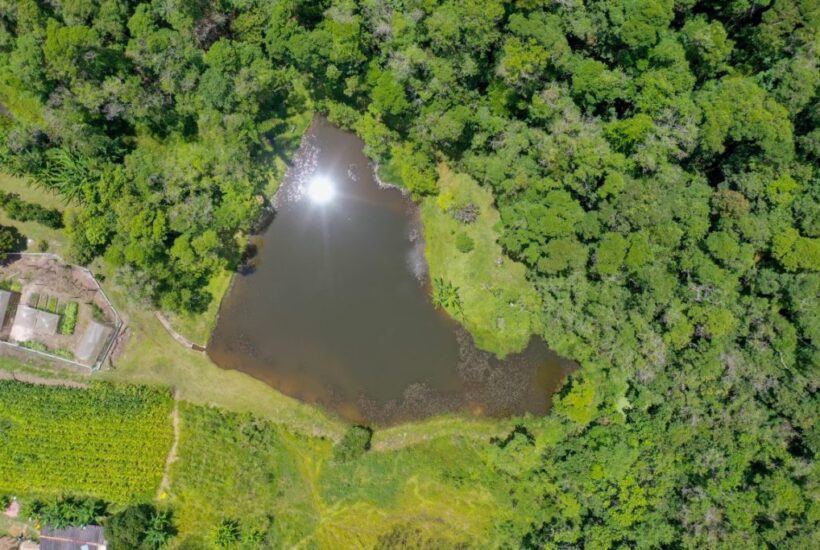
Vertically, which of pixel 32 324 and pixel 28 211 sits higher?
pixel 28 211

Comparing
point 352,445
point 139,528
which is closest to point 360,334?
point 352,445

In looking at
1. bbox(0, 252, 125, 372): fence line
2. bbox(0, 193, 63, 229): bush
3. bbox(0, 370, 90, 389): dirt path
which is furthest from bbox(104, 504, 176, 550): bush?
bbox(0, 193, 63, 229): bush

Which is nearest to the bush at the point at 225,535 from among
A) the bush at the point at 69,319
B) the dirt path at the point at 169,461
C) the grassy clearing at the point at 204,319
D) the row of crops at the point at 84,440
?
the dirt path at the point at 169,461

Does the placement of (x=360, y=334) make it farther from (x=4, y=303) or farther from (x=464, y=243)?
(x=4, y=303)

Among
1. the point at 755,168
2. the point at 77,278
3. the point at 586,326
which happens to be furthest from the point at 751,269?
the point at 77,278

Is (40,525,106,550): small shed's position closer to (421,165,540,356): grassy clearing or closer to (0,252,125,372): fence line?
(0,252,125,372): fence line

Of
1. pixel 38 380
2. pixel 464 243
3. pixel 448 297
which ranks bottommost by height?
pixel 38 380

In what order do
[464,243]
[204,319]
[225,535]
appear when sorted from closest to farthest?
[225,535] < [464,243] < [204,319]
